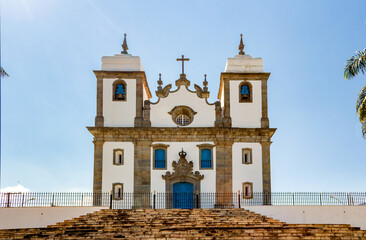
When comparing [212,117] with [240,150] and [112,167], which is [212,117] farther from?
[112,167]

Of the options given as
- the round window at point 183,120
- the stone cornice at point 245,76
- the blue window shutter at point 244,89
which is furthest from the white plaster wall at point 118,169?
the blue window shutter at point 244,89

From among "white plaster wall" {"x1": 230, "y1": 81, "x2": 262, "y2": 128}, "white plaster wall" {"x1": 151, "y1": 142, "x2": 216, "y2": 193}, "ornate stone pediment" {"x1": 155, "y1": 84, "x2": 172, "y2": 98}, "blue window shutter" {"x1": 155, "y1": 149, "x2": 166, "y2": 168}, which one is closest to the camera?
"white plaster wall" {"x1": 151, "y1": 142, "x2": 216, "y2": 193}

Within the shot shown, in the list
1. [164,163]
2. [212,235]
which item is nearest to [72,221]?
[212,235]

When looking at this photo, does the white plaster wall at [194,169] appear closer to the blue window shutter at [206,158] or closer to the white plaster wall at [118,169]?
the blue window shutter at [206,158]

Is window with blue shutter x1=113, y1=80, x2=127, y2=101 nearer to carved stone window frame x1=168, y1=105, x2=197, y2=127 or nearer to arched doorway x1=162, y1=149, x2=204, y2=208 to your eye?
carved stone window frame x1=168, y1=105, x2=197, y2=127

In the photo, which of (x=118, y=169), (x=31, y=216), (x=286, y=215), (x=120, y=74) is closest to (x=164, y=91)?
(x=120, y=74)

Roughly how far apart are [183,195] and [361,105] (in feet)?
37.9

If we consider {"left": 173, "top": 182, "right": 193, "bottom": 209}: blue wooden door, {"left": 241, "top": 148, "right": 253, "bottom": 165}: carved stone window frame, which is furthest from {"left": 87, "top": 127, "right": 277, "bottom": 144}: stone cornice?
{"left": 173, "top": 182, "right": 193, "bottom": 209}: blue wooden door

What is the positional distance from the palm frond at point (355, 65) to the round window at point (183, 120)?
36.9 ft

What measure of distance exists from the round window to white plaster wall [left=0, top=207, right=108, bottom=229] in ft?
29.8

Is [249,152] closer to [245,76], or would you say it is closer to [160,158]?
[245,76]

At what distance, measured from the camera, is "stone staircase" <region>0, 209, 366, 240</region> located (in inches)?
688

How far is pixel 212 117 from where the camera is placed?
27984 millimetres

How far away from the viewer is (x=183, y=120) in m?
28.3
